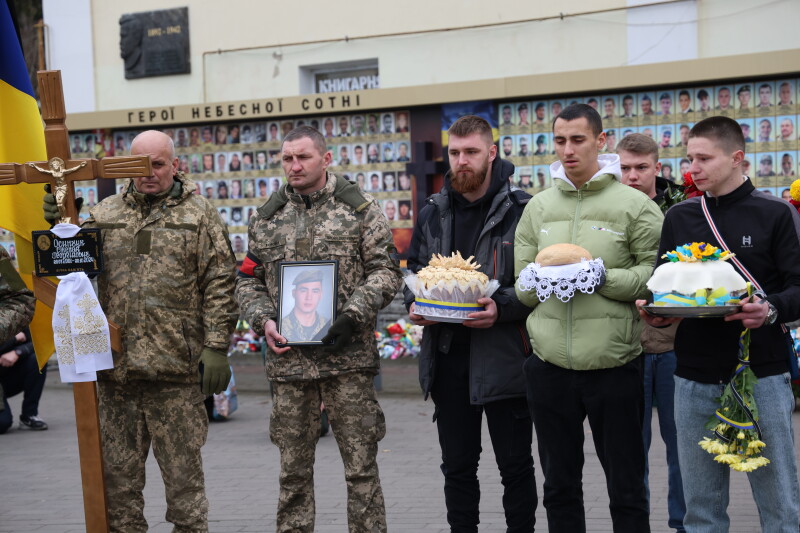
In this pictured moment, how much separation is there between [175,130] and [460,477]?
1019cm

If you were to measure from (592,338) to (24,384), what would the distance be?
7.62 m

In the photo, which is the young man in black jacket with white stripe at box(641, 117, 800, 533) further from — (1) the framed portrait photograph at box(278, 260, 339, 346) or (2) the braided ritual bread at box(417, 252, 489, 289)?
(1) the framed portrait photograph at box(278, 260, 339, 346)

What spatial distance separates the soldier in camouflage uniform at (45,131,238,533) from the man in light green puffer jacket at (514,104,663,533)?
5.68 ft

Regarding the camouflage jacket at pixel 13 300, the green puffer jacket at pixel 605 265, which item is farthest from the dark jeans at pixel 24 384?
the green puffer jacket at pixel 605 265

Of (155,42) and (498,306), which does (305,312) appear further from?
(155,42)

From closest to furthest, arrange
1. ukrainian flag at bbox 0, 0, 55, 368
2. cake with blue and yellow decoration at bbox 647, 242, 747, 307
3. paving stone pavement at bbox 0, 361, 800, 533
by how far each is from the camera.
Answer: cake with blue and yellow decoration at bbox 647, 242, 747, 307, ukrainian flag at bbox 0, 0, 55, 368, paving stone pavement at bbox 0, 361, 800, 533

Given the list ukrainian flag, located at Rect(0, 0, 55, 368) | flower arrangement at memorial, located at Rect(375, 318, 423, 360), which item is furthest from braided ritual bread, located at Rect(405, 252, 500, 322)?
flower arrangement at memorial, located at Rect(375, 318, 423, 360)

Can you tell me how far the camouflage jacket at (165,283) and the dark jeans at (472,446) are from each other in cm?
123

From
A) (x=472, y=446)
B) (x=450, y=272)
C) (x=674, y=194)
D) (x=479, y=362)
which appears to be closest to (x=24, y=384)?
(x=472, y=446)

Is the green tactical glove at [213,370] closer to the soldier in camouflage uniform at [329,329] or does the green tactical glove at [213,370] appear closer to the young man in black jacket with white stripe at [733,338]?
the soldier in camouflage uniform at [329,329]

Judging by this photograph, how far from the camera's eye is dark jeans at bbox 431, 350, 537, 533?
5375 mm

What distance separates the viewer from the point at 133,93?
1549 cm

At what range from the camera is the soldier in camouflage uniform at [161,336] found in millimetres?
5418

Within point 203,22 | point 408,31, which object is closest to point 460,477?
point 408,31
